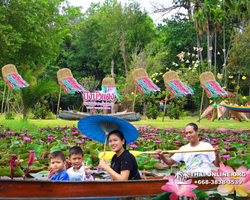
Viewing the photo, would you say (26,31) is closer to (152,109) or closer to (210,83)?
(152,109)

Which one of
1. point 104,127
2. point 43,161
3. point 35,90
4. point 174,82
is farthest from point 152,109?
point 104,127

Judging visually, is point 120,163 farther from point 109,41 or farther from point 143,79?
point 109,41

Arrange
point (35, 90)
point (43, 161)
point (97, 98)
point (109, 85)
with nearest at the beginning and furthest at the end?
point (43, 161) → point (35, 90) → point (97, 98) → point (109, 85)

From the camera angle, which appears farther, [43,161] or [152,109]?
[152,109]

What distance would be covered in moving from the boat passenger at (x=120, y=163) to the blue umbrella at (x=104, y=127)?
226 mm

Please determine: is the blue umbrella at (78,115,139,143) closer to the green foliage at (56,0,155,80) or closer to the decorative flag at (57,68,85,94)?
the decorative flag at (57,68,85,94)

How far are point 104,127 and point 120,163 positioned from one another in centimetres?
57

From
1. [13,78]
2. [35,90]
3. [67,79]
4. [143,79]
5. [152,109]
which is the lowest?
[152,109]

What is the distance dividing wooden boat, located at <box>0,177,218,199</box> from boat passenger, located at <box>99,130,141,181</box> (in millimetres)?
80

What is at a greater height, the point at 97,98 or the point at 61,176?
the point at 97,98

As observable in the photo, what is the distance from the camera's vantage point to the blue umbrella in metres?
3.38

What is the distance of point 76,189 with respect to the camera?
3088 millimetres

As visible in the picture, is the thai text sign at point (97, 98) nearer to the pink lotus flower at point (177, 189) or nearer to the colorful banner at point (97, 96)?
the colorful banner at point (97, 96)

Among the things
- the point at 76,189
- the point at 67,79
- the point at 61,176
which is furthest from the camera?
the point at 67,79
